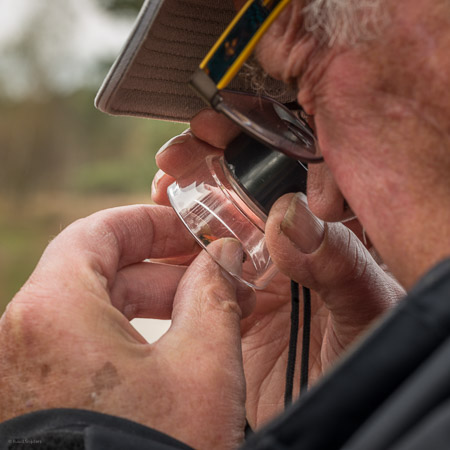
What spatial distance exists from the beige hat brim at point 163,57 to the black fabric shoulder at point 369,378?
58cm

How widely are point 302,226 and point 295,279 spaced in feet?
0.40

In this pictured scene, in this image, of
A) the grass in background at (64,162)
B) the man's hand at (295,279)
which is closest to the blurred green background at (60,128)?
the grass in background at (64,162)

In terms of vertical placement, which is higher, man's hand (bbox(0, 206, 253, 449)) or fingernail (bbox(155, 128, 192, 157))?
fingernail (bbox(155, 128, 192, 157))

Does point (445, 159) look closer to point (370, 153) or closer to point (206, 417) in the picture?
point (370, 153)

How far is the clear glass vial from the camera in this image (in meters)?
1.07

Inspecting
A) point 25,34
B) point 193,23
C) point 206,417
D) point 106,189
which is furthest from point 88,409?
point 25,34

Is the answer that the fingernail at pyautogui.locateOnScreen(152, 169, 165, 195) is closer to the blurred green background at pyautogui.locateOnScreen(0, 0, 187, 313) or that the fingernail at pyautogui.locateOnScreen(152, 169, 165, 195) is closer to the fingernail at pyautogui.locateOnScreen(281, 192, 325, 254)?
the fingernail at pyautogui.locateOnScreen(281, 192, 325, 254)

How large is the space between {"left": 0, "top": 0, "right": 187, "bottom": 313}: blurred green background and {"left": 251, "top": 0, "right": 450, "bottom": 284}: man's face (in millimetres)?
5594

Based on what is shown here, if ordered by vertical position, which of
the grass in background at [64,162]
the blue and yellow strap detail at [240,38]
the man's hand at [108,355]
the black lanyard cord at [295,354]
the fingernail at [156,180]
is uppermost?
the blue and yellow strap detail at [240,38]

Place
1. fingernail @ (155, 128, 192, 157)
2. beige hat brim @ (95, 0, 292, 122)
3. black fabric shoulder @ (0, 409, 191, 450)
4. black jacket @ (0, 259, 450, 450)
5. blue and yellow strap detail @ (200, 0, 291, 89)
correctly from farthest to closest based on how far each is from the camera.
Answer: fingernail @ (155, 128, 192, 157) → beige hat brim @ (95, 0, 292, 122) → blue and yellow strap detail @ (200, 0, 291, 89) → black fabric shoulder @ (0, 409, 191, 450) → black jacket @ (0, 259, 450, 450)

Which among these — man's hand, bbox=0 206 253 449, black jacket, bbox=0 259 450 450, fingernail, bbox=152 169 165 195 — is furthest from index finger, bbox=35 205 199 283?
black jacket, bbox=0 259 450 450

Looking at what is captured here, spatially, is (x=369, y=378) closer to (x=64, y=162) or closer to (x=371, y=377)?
(x=371, y=377)

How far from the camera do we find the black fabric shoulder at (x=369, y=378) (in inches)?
21.6

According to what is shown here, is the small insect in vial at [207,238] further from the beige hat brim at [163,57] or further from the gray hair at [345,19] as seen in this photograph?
the gray hair at [345,19]
